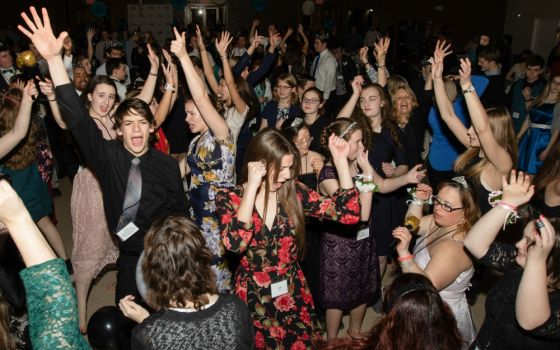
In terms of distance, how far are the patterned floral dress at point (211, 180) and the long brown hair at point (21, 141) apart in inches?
47.1

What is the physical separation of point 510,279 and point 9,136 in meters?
2.93

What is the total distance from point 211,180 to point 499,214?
1572 mm

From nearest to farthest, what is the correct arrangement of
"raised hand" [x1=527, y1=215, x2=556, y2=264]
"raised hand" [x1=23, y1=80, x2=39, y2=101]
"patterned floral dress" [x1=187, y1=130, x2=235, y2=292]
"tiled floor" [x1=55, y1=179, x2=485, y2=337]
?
"raised hand" [x1=527, y1=215, x2=556, y2=264], "patterned floral dress" [x1=187, y1=130, x2=235, y2=292], "raised hand" [x1=23, y1=80, x2=39, y2=101], "tiled floor" [x1=55, y1=179, x2=485, y2=337]

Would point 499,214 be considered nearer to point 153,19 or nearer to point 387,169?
point 387,169

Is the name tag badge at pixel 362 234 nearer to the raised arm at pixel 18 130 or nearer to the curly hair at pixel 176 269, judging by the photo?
the curly hair at pixel 176 269

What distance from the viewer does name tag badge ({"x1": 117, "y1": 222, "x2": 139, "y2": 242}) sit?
2.21m

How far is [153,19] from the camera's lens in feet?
43.7

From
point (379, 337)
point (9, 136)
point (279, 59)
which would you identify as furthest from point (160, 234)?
point (279, 59)

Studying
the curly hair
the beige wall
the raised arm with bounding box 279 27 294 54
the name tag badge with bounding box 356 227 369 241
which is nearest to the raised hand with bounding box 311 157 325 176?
the name tag badge with bounding box 356 227 369 241

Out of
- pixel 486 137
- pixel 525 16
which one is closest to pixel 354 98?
pixel 486 137

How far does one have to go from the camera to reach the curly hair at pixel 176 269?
1.50m

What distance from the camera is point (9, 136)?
9.34 feet

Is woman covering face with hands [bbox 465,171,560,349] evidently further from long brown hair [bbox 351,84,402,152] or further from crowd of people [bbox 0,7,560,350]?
long brown hair [bbox 351,84,402,152]

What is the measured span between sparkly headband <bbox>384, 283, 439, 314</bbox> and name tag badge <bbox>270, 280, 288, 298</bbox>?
79 cm
